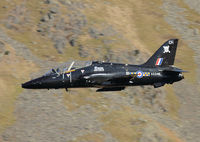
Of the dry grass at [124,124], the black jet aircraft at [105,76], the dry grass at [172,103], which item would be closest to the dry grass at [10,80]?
the dry grass at [124,124]

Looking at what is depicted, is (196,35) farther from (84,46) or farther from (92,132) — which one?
(92,132)

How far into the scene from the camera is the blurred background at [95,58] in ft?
164

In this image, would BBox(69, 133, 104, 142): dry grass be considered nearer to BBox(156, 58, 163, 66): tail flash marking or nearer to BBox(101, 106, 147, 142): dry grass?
BBox(101, 106, 147, 142): dry grass

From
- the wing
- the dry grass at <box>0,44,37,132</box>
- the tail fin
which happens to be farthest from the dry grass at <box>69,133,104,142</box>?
the wing

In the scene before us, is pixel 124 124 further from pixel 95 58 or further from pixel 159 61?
pixel 159 61

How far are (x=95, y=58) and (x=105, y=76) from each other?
86.2 feet

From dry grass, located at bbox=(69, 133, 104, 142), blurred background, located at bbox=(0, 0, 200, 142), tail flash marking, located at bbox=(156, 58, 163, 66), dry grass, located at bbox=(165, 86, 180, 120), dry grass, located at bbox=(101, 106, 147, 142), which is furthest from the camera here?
dry grass, located at bbox=(165, 86, 180, 120)

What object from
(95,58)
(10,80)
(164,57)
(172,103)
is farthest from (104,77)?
(95,58)

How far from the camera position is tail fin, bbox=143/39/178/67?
121ft

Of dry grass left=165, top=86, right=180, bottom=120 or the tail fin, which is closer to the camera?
the tail fin

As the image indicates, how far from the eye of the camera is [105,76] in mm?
33688

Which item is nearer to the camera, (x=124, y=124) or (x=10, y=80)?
(x=124, y=124)

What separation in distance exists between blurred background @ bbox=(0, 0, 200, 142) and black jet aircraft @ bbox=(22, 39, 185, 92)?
1658cm

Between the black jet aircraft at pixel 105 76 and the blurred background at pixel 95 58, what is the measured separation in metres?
16.6
